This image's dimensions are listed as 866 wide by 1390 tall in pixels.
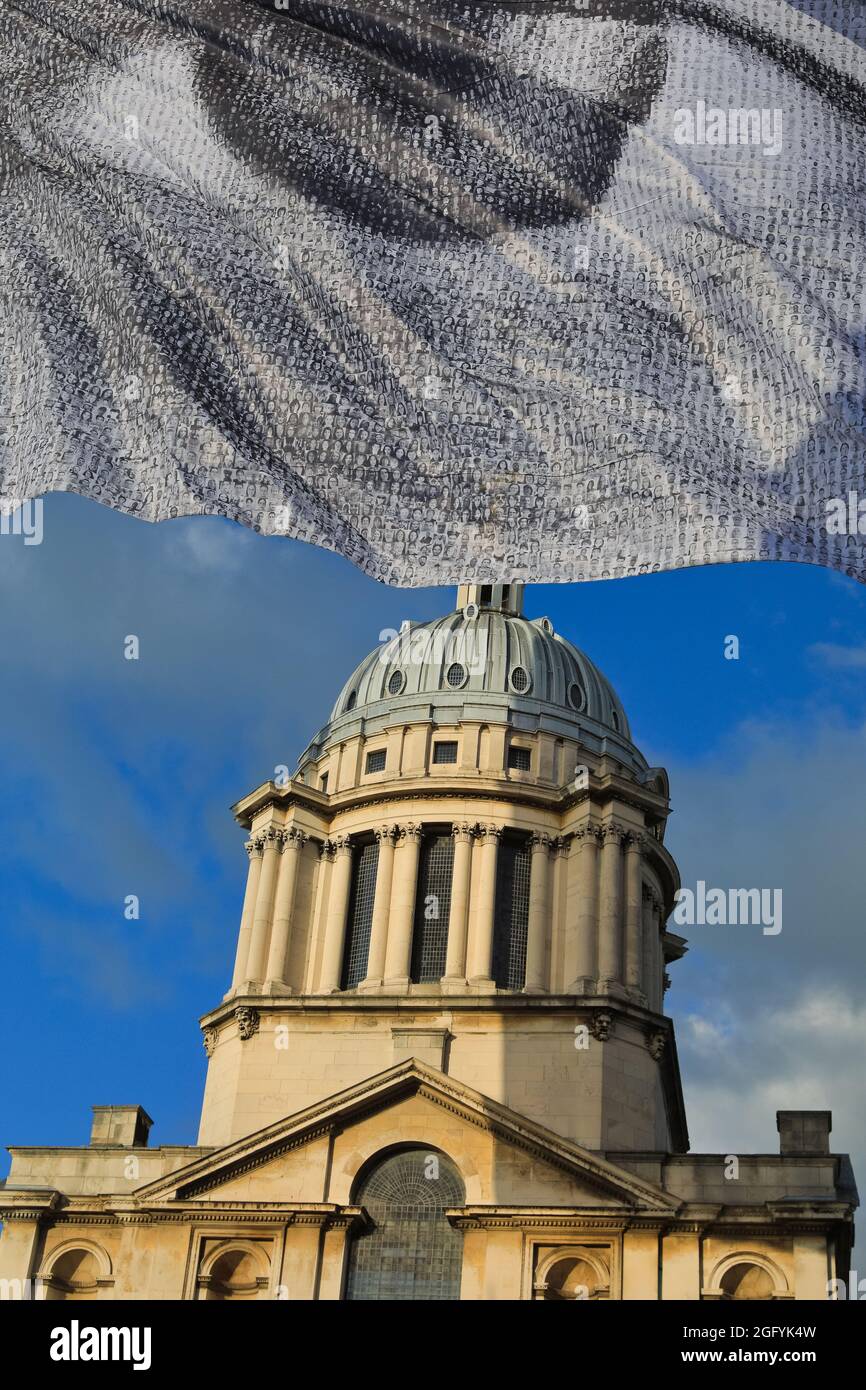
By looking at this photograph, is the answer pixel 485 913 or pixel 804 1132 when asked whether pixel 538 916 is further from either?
pixel 804 1132

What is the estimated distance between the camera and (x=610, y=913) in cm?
5975

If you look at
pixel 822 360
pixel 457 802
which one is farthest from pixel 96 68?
pixel 457 802

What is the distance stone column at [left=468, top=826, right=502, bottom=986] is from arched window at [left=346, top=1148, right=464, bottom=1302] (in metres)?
8.30

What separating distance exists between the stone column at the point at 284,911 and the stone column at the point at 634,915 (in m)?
10.9

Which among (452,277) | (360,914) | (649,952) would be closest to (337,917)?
(360,914)

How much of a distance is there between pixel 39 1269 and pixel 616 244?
48869 mm

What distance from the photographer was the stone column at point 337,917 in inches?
2392

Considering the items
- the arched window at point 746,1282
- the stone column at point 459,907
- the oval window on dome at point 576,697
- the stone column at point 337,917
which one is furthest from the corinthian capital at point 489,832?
the arched window at point 746,1282

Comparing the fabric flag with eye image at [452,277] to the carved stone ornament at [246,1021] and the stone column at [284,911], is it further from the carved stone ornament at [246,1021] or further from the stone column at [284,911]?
the stone column at [284,911]

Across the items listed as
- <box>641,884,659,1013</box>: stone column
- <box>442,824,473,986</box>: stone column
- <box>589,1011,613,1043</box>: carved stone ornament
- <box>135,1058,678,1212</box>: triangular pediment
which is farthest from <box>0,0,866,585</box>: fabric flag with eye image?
<box>641,884,659,1013</box>: stone column

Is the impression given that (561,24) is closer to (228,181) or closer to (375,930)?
(228,181)

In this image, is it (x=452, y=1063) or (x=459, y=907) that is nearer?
(x=452, y=1063)

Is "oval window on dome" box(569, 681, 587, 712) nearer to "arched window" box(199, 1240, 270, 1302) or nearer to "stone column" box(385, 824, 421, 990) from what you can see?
"stone column" box(385, 824, 421, 990)

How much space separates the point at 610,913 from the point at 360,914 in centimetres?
855
